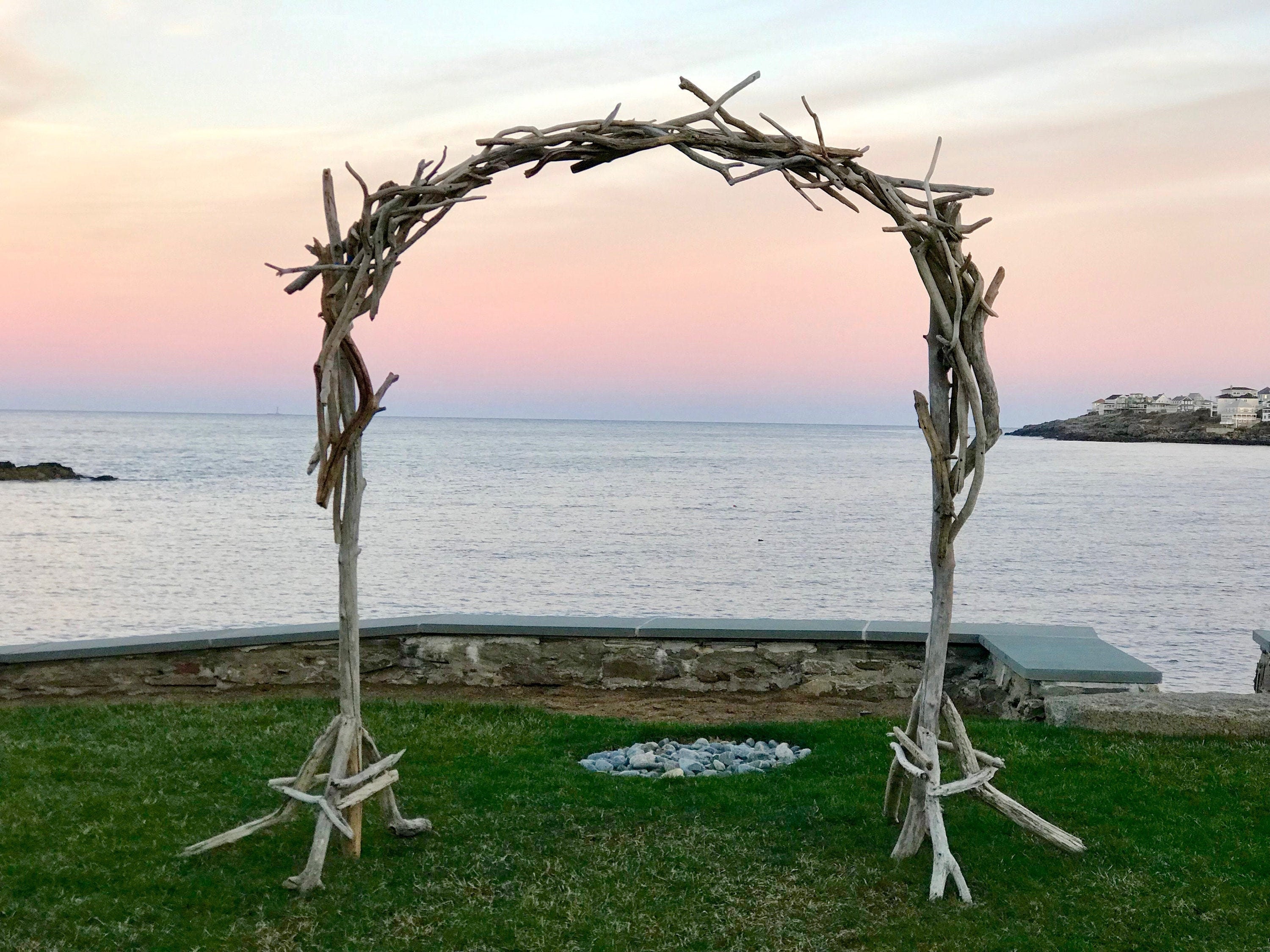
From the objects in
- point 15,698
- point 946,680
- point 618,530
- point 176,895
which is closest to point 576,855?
point 176,895

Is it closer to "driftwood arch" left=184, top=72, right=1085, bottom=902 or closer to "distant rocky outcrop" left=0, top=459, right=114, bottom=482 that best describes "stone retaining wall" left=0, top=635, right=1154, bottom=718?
"driftwood arch" left=184, top=72, right=1085, bottom=902

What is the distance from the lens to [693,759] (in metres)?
6.46

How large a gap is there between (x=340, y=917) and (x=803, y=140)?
363 cm

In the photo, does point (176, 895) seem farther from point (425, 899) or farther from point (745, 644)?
point (745, 644)

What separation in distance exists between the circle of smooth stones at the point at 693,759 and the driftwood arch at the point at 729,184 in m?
1.64

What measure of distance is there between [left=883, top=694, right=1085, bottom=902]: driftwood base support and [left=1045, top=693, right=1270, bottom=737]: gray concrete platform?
2.01 meters

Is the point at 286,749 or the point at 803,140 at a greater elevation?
the point at 803,140

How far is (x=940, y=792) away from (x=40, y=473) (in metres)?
58.6

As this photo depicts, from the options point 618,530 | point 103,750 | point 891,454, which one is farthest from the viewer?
point 891,454

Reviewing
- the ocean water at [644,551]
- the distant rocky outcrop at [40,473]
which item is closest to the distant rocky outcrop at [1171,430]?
the ocean water at [644,551]

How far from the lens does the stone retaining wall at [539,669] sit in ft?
27.0

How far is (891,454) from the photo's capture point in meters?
113

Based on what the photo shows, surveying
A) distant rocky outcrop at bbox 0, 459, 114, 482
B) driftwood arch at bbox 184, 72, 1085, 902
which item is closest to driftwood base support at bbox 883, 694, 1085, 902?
driftwood arch at bbox 184, 72, 1085, 902

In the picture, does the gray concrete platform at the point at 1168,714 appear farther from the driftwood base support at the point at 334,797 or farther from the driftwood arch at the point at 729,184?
the driftwood base support at the point at 334,797
